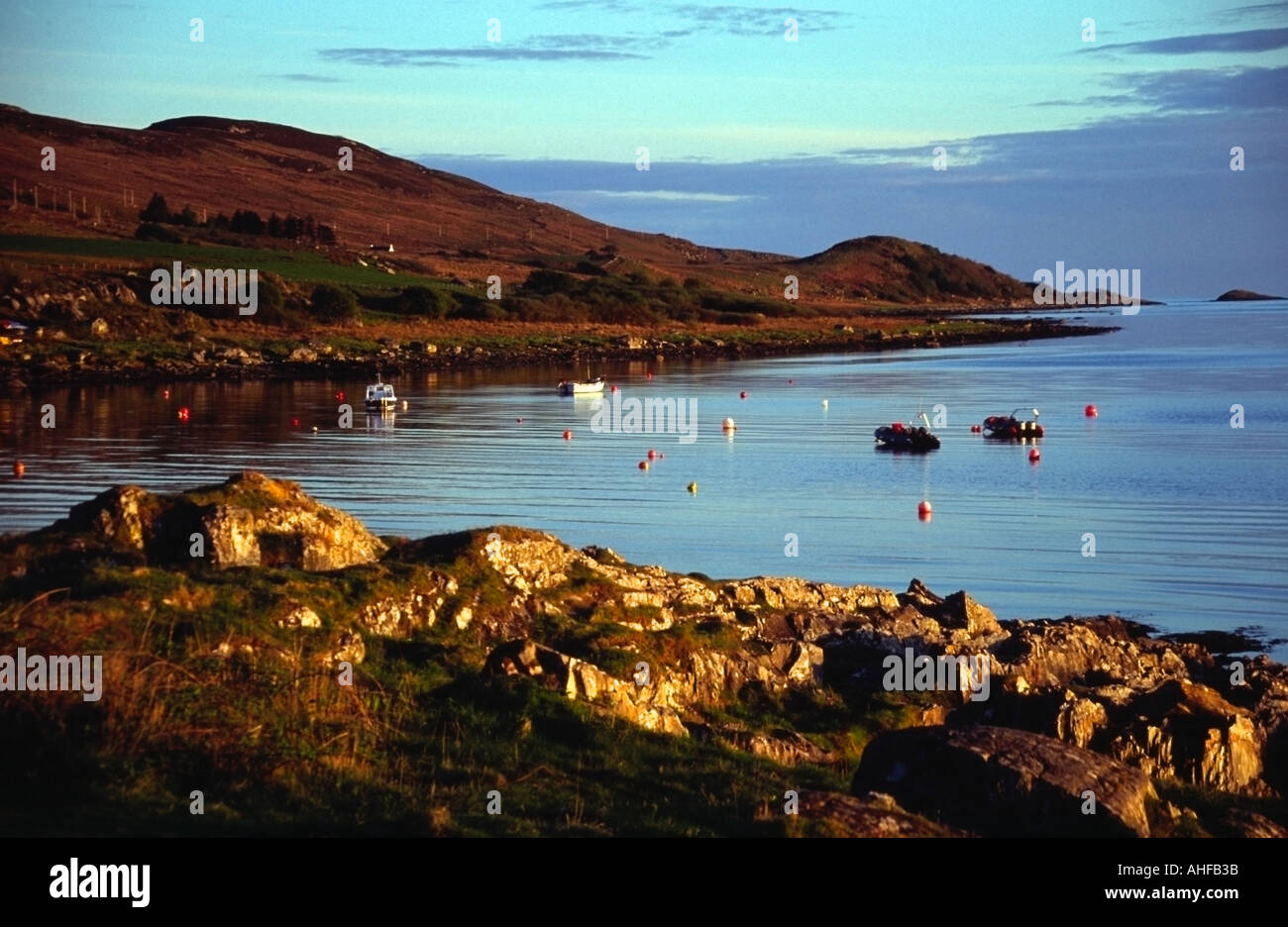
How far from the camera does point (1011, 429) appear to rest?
59.1 m

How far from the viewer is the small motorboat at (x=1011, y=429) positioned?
193 ft

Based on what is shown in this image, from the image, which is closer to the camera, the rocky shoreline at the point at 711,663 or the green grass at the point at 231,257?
the rocky shoreline at the point at 711,663

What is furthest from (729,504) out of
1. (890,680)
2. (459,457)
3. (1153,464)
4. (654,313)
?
(654,313)

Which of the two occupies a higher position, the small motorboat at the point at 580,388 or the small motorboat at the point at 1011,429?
the small motorboat at the point at 580,388

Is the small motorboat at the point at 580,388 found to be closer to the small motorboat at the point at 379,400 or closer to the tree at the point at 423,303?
the small motorboat at the point at 379,400

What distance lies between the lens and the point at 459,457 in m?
49.9

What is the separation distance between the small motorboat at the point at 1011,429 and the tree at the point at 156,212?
112 m

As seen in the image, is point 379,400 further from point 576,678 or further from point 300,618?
point 576,678

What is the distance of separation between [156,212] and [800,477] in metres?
122

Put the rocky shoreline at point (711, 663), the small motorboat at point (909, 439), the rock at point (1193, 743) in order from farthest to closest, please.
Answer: the small motorboat at point (909, 439), the rock at point (1193, 743), the rocky shoreline at point (711, 663)

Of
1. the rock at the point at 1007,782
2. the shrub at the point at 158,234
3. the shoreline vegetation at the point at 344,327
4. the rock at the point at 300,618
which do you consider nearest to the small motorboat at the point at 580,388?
the shoreline vegetation at the point at 344,327

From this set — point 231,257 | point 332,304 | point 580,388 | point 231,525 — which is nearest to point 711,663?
point 231,525

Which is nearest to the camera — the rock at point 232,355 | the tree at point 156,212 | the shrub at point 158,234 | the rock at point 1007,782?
the rock at point 1007,782

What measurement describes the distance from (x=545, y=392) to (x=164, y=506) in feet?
214
